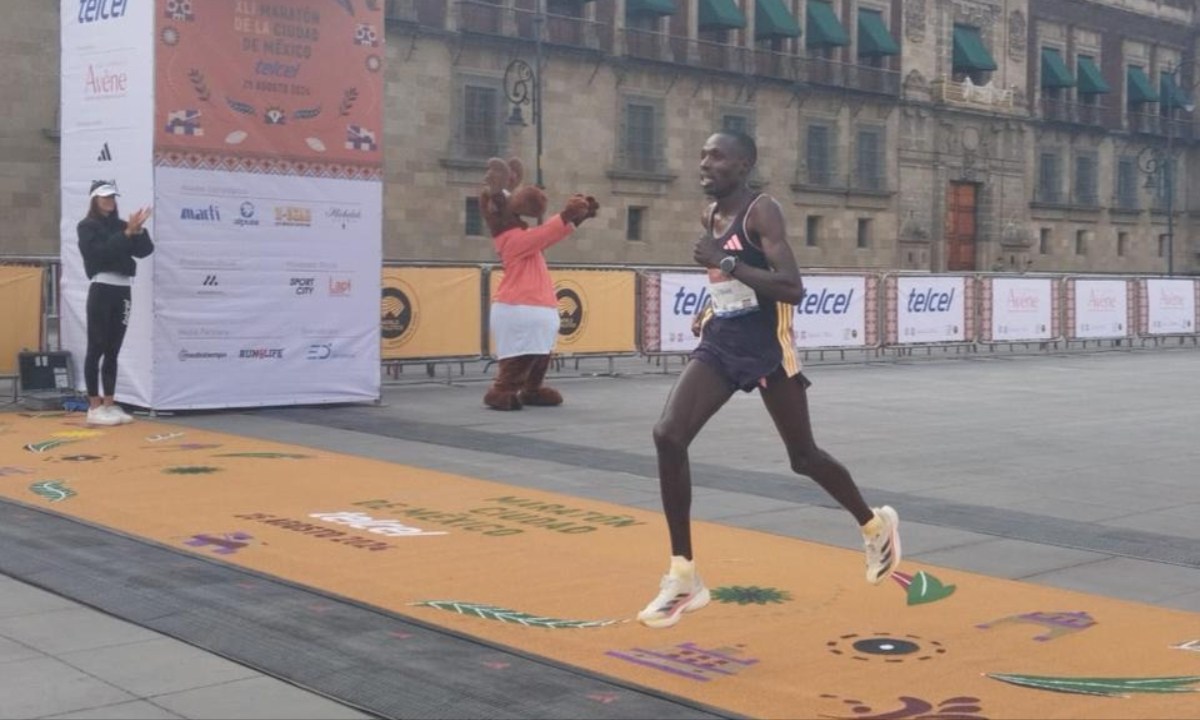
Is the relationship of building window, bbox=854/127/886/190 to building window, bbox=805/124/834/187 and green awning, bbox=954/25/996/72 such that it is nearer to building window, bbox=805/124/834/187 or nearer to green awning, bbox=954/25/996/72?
building window, bbox=805/124/834/187

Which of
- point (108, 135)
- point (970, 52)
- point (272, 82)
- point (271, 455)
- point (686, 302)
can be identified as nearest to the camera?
point (271, 455)

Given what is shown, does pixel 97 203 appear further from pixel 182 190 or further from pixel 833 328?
pixel 833 328

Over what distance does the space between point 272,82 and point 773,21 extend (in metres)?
34.5

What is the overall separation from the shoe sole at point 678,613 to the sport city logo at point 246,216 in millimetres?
8762

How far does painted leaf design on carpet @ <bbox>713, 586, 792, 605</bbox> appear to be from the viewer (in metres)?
6.39

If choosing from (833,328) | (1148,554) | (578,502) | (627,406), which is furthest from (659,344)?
(1148,554)

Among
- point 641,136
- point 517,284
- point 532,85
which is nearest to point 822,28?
point 641,136

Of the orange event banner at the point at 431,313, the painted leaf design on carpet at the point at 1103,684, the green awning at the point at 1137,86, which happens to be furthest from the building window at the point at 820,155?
the painted leaf design on carpet at the point at 1103,684

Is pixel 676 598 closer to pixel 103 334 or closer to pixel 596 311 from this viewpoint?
pixel 103 334

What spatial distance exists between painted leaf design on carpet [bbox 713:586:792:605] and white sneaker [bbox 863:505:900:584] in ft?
1.24

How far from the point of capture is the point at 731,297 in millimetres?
6160

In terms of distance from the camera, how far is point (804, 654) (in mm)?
5516

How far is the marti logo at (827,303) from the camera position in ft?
77.3

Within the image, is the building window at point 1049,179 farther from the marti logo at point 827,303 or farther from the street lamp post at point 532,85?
the marti logo at point 827,303
